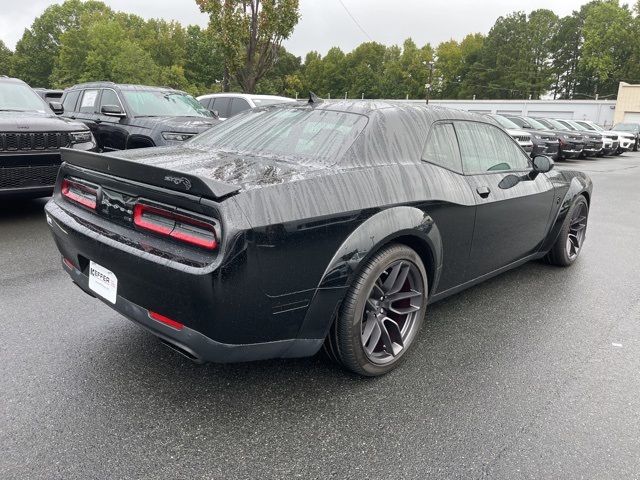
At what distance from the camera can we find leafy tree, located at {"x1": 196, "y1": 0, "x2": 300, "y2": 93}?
1878cm

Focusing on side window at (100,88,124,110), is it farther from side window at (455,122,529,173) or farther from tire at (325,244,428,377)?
tire at (325,244,428,377)

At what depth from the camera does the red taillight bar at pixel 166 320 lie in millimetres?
2125

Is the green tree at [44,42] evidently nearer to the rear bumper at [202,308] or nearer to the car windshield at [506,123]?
the car windshield at [506,123]

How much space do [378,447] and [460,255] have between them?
1467mm

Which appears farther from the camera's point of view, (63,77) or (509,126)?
(63,77)

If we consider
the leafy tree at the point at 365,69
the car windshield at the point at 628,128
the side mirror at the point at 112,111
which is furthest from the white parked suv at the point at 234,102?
the leafy tree at the point at 365,69

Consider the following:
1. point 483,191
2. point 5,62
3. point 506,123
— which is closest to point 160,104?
point 483,191

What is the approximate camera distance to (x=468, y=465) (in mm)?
2020

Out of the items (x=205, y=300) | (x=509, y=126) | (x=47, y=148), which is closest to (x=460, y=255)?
(x=205, y=300)

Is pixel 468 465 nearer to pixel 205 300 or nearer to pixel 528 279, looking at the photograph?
pixel 205 300

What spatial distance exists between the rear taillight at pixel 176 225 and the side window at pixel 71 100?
8.11 metres

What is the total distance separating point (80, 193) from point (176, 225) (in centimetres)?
96

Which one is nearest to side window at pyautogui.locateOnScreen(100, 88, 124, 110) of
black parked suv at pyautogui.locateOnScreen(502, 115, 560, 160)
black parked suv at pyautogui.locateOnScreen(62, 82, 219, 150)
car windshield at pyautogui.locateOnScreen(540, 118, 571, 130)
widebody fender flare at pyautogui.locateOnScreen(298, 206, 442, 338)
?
black parked suv at pyautogui.locateOnScreen(62, 82, 219, 150)

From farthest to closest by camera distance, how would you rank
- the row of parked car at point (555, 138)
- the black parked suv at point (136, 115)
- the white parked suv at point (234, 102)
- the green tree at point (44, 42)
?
the green tree at point (44, 42), the row of parked car at point (555, 138), the white parked suv at point (234, 102), the black parked suv at point (136, 115)
